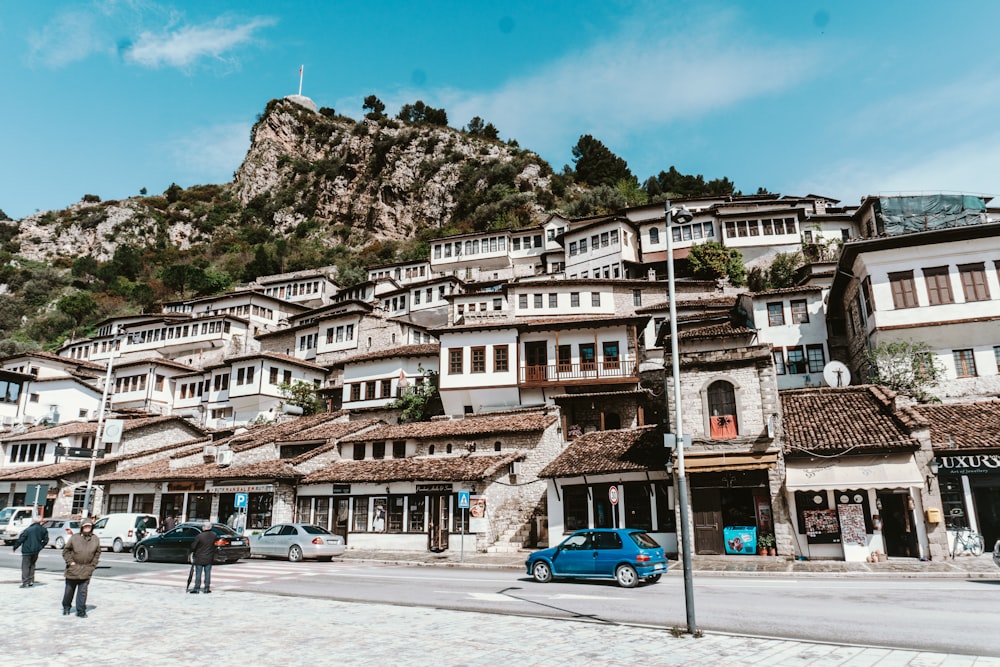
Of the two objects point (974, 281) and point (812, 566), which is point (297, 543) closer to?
point (812, 566)

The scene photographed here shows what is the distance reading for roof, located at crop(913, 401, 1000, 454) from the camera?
77.5ft

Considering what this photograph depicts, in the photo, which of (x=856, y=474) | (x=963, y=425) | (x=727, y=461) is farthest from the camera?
(x=963, y=425)

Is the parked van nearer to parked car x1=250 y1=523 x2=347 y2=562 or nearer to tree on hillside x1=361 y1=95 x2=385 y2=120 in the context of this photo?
parked car x1=250 y1=523 x2=347 y2=562

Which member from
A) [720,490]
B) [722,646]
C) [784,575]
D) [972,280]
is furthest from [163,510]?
[972,280]

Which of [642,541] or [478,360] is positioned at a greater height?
[478,360]

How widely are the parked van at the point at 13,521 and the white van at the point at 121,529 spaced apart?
6.45 metres

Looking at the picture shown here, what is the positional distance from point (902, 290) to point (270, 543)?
110ft

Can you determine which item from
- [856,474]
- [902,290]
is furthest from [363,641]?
[902,290]

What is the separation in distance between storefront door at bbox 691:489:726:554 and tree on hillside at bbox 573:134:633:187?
283 feet

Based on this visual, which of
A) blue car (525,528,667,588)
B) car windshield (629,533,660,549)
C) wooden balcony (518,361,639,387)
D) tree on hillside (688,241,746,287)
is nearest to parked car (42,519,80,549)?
wooden balcony (518,361,639,387)

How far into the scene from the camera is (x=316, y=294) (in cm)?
8312

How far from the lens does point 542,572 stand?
19281 millimetres

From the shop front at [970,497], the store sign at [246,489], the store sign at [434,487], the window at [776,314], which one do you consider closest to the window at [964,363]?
→ the shop front at [970,497]

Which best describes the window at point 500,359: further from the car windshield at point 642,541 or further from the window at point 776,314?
the car windshield at point 642,541
